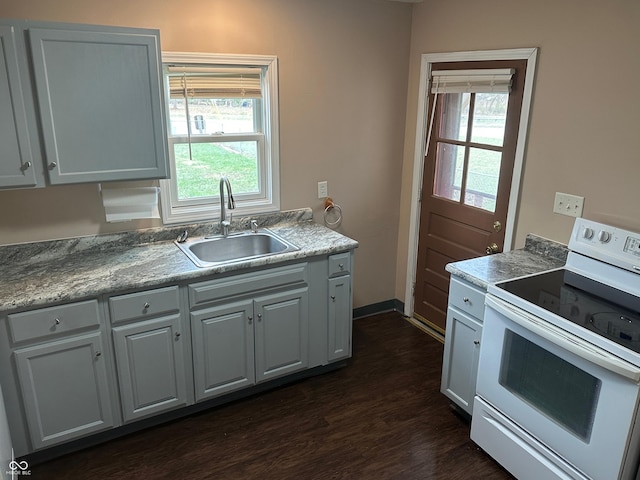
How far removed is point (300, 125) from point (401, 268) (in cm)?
145

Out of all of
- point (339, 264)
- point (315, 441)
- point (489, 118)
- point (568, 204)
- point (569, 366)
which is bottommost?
point (315, 441)

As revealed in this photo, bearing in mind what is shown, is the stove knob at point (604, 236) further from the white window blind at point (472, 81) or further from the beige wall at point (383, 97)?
the white window blind at point (472, 81)

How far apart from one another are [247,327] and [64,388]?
94 cm

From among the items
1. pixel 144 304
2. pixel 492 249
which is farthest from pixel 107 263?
pixel 492 249

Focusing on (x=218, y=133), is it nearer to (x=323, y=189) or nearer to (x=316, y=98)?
(x=316, y=98)

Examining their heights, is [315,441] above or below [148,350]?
below

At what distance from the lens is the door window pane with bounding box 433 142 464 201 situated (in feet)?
10.9

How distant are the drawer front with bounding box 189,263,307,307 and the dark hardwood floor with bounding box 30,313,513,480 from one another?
2.34 ft

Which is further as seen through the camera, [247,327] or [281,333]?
[281,333]

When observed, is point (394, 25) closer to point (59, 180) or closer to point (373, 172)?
point (373, 172)

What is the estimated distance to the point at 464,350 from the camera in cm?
264

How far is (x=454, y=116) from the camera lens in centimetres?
327

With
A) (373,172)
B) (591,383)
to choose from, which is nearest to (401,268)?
(373,172)

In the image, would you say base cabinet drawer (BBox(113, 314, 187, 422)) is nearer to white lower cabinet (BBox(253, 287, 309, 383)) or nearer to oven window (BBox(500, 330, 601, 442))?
white lower cabinet (BBox(253, 287, 309, 383))
